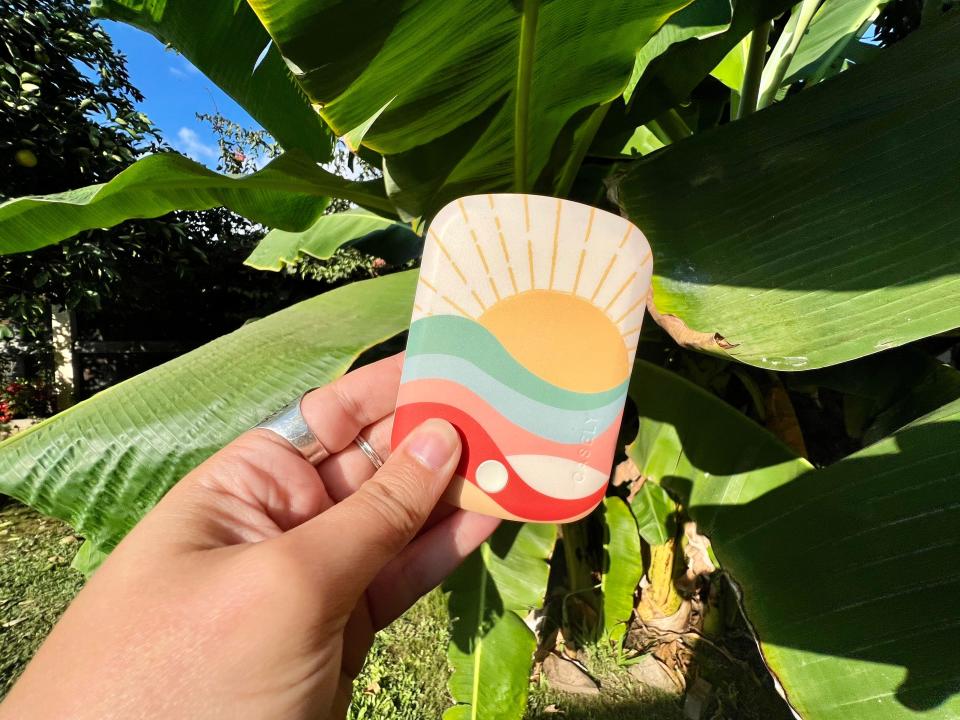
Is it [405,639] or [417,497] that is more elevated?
[417,497]

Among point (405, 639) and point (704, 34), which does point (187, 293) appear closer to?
point (405, 639)

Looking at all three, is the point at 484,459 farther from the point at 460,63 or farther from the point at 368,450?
the point at 460,63

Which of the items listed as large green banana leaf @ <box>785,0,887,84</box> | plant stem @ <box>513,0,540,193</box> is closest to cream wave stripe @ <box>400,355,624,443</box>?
plant stem @ <box>513,0,540,193</box>

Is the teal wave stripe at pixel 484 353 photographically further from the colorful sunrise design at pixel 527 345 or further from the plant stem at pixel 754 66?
the plant stem at pixel 754 66

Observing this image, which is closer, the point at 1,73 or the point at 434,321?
the point at 434,321

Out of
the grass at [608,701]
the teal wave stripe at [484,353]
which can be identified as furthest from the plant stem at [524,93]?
the grass at [608,701]

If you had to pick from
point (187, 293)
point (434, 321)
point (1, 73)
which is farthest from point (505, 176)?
point (187, 293)
